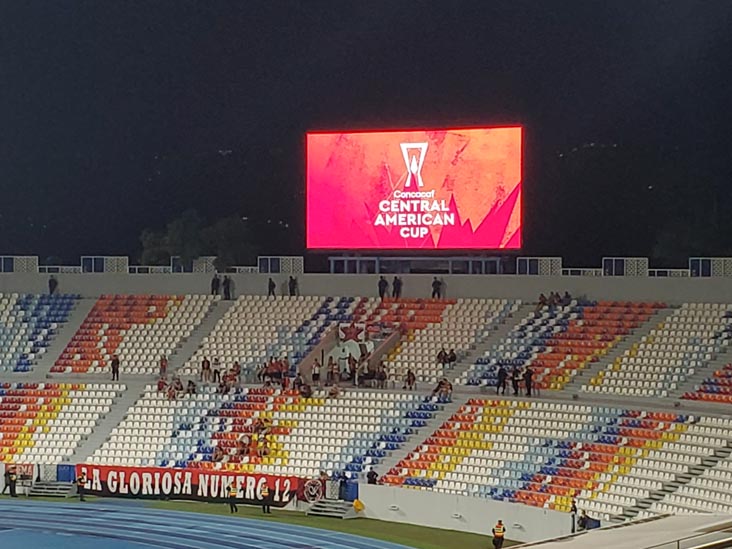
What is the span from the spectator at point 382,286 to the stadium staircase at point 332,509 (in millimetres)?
9594

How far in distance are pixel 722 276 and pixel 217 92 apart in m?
38.0

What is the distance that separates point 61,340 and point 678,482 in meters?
20.5

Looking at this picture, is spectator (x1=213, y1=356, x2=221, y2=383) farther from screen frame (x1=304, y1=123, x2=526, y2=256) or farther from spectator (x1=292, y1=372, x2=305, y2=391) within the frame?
screen frame (x1=304, y1=123, x2=526, y2=256)

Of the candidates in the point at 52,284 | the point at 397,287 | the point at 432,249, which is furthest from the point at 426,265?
the point at 52,284

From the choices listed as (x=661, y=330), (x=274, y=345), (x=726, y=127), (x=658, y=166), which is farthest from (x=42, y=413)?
(x=726, y=127)

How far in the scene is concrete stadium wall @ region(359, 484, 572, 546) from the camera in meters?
27.1

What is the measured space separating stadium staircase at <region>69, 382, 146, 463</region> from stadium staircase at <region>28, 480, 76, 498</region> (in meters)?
1.32

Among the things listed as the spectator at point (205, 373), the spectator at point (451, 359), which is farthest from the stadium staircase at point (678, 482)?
the spectator at point (205, 373)

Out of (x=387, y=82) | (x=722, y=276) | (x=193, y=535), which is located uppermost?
(x=387, y=82)

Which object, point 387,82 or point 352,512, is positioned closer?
point 352,512

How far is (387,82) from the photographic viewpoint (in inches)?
2491

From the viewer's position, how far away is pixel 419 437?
3322 centimetres

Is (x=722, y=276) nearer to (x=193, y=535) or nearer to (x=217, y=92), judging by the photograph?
(x=193, y=535)

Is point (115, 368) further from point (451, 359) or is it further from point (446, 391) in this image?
point (446, 391)
